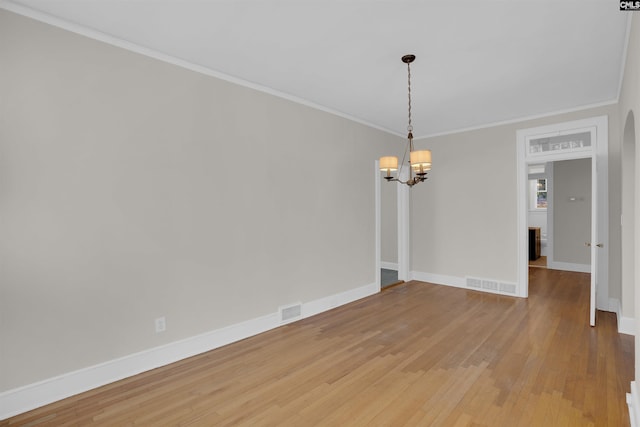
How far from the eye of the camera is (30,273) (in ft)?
7.56

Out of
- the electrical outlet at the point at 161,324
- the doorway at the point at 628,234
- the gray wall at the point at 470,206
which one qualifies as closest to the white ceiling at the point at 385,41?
the doorway at the point at 628,234

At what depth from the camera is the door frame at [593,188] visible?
3910 millimetres

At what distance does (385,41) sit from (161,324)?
3.27 meters

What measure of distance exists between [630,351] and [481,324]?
1337 mm

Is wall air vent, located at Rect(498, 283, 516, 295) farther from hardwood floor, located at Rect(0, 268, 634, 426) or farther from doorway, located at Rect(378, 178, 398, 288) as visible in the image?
doorway, located at Rect(378, 178, 398, 288)

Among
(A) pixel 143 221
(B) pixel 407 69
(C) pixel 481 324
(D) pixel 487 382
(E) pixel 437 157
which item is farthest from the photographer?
(E) pixel 437 157

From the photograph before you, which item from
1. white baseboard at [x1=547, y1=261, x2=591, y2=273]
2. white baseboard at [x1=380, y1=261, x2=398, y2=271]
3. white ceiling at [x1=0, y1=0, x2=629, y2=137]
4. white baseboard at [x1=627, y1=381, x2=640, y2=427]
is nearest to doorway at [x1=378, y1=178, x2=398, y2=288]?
white baseboard at [x1=380, y1=261, x2=398, y2=271]

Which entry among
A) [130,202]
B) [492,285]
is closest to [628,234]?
[492,285]

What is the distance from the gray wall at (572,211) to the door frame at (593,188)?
116 inches

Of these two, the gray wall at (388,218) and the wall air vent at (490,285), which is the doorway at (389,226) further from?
the wall air vent at (490,285)

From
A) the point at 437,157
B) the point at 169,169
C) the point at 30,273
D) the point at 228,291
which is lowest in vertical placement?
the point at 228,291

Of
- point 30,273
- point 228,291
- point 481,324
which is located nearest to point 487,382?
point 481,324

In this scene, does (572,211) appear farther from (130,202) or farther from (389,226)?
(130,202)

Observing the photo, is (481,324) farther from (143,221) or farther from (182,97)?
(182,97)
